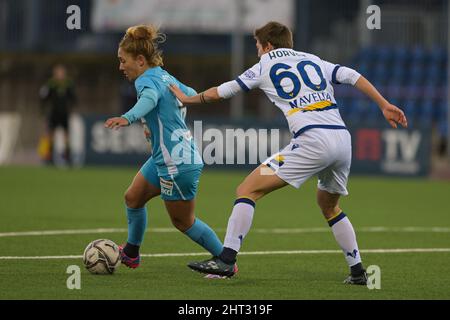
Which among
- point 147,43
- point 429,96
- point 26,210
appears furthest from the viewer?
point 429,96

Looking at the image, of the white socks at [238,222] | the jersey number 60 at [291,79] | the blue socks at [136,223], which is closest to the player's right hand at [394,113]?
the jersey number 60 at [291,79]

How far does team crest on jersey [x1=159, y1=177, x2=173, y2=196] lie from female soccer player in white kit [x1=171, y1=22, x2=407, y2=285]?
2.07ft

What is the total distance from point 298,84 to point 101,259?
2.17 m

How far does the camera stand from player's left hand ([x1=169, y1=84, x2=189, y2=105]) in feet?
30.1

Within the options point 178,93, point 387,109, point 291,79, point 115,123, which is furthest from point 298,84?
point 115,123

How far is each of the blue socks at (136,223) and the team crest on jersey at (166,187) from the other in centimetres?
44

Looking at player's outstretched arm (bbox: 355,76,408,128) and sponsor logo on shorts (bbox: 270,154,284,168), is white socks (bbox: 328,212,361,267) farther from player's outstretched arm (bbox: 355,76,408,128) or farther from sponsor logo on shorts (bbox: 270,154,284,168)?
player's outstretched arm (bbox: 355,76,408,128)

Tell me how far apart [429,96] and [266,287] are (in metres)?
20.3

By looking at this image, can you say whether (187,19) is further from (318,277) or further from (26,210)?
(318,277)

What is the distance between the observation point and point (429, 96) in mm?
28500

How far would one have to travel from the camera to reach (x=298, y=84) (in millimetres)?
9070

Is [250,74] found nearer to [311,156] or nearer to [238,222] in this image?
[311,156]

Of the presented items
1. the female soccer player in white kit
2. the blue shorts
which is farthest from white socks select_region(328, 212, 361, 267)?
the blue shorts
